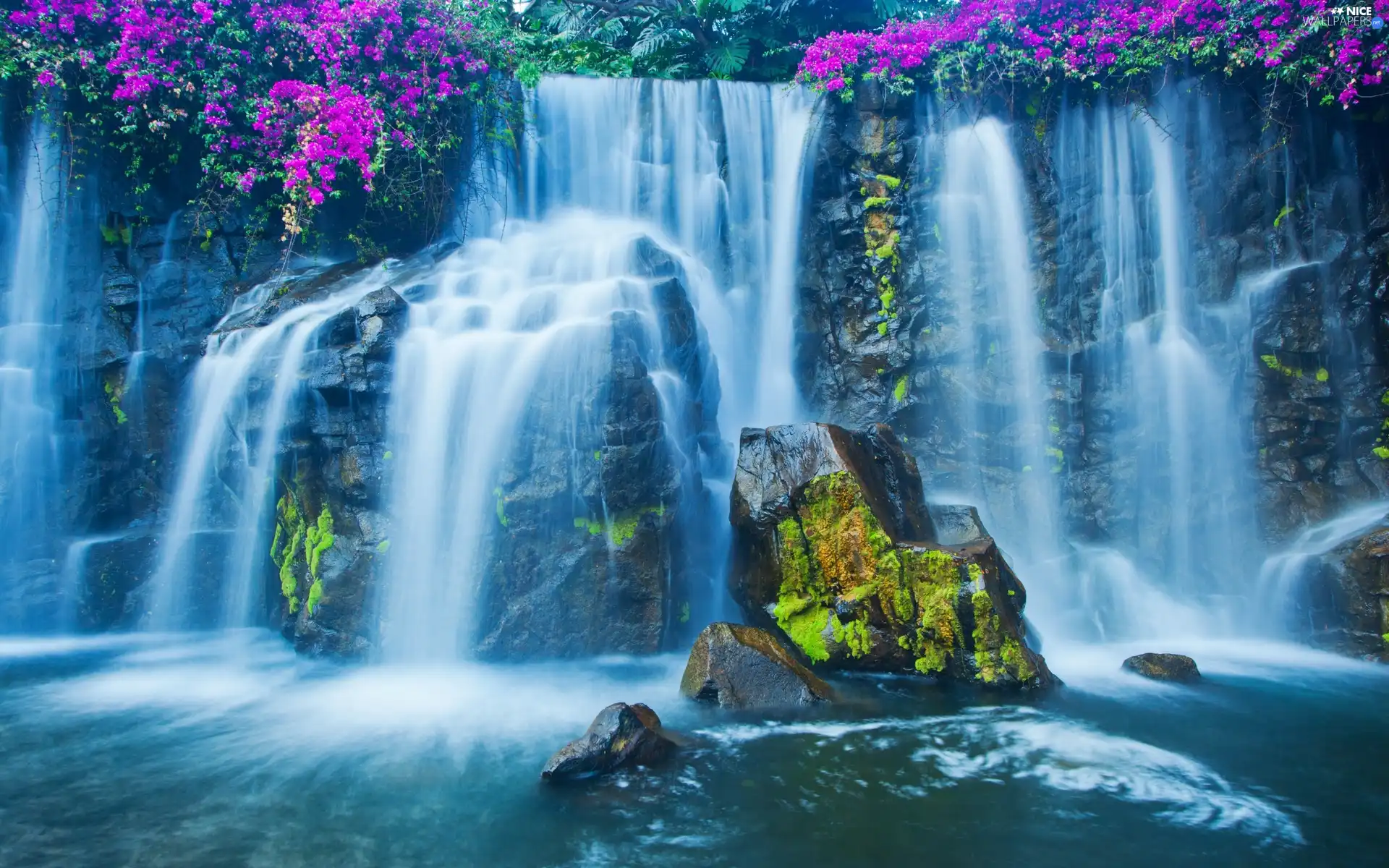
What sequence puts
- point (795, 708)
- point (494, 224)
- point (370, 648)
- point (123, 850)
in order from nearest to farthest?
point (123, 850), point (795, 708), point (370, 648), point (494, 224)

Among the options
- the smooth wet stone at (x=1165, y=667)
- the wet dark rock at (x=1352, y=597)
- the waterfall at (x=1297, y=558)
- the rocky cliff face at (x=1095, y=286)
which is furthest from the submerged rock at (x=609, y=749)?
the waterfall at (x=1297, y=558)

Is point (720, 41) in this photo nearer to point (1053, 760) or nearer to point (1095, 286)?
point (1095, 286)

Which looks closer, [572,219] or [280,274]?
[280,274]

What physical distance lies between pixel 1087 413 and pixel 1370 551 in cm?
354

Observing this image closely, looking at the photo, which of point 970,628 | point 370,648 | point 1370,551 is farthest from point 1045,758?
point 370,648

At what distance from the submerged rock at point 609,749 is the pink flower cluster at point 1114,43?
9788 millimetres

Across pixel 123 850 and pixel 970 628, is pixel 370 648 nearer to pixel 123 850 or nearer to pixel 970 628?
pixel 123 850

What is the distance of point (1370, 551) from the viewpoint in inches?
312

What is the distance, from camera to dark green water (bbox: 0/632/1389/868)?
431 cm

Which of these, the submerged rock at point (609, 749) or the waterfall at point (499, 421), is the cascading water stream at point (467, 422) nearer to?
the waterfall at point (499, 421)

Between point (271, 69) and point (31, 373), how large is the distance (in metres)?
5.12

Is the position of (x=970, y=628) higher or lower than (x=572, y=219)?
lower

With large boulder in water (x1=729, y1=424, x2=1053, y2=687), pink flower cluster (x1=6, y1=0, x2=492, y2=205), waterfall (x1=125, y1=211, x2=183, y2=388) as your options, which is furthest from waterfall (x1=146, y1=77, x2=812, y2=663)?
pink flower cluster (x1=6, y1=0, x2=492, y2=205)

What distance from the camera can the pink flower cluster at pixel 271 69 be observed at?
402 inches
